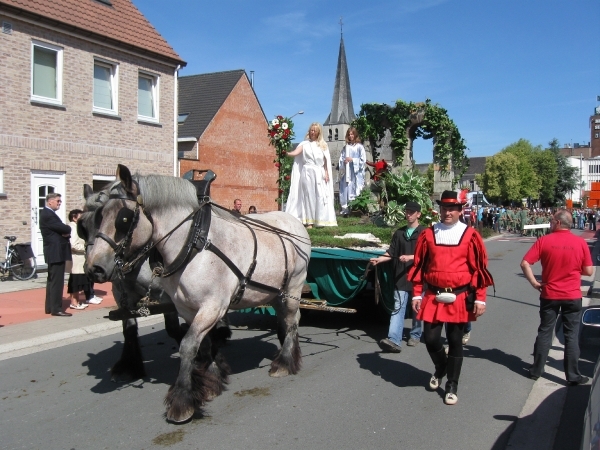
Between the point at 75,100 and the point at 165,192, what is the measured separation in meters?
12.6

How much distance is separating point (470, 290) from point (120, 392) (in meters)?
3.61

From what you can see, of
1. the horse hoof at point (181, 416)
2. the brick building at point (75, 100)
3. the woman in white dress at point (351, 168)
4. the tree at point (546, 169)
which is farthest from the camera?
the tree at point (546, 169)

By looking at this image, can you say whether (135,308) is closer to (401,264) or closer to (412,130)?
(401,264)

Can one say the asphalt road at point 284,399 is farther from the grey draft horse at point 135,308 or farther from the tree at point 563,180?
the tree at point 563,180

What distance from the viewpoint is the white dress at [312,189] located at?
10070 mm

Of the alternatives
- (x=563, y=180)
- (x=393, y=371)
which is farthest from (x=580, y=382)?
(x=563, y=180)

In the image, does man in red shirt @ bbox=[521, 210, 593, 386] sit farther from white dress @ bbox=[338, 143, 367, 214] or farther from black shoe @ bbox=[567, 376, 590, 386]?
white dress @ bbox=[338, 143, 367, 214]

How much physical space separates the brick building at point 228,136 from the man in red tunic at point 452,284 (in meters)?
23.8

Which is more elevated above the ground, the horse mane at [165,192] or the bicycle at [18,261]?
the horse mane at [165,192]

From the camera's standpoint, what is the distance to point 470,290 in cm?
548

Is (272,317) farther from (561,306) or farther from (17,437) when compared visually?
(17,437)

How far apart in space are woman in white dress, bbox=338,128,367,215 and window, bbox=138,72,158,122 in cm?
893

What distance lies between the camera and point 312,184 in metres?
10.1

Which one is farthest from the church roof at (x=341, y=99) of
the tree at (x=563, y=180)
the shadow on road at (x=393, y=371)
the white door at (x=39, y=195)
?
the shadow on road at (x=393, y=371)
